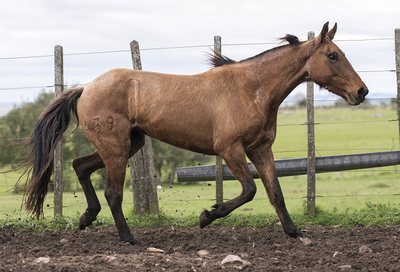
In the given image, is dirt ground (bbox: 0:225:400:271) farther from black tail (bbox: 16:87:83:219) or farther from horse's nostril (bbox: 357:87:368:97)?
horse's nostril (bbox: 357:87:368:97)

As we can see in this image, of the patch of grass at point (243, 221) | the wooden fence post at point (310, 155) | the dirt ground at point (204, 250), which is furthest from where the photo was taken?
the wooden fence post at point (310, 155)

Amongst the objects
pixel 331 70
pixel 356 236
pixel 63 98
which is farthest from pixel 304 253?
pixel 63 98

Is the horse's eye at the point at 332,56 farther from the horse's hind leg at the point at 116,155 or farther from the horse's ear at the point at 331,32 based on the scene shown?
the horse's hind leg at the point at 116,155

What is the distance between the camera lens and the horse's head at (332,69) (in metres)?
4.59

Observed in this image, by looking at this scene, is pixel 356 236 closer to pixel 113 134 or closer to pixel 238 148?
pixel 238 148

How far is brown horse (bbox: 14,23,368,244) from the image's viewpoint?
4.57 metres

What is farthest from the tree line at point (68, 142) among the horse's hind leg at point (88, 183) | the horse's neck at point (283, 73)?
the horse's neck at point (283, 73)

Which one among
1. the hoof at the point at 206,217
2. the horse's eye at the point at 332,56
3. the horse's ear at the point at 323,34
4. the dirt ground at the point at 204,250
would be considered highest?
the horse's ear at the point at 323,34

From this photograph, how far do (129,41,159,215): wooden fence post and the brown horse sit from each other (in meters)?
1.42

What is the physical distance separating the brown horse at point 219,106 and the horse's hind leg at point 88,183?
1.36 feet

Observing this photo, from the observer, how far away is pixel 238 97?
15.3 feet

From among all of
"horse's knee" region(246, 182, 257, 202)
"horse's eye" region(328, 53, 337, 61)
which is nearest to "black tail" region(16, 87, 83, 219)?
"horse's knee" region(246, 182, 257, 202)

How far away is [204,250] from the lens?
4.20 metres

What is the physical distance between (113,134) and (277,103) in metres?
2.02
